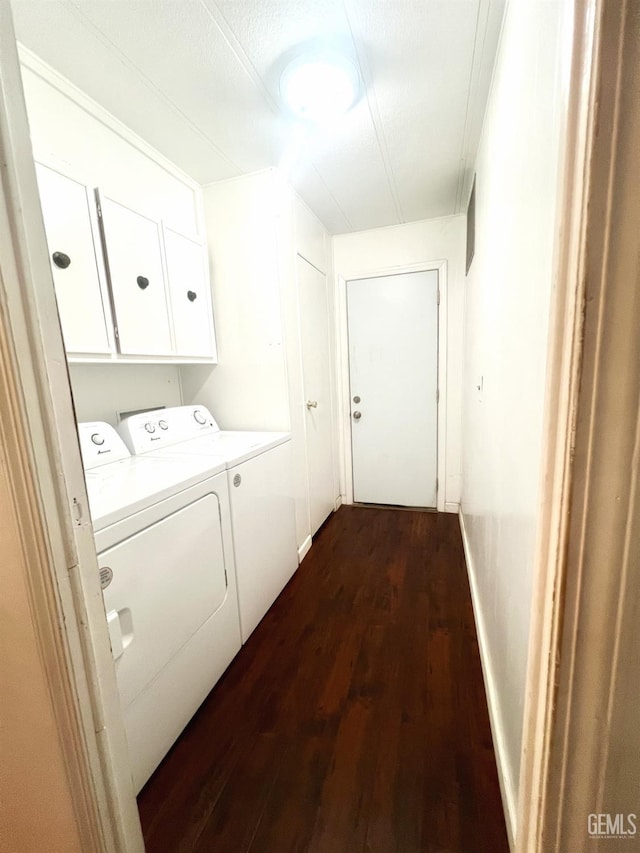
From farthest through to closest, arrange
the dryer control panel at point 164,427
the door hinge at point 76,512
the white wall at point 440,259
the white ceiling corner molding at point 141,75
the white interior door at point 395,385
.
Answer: the white interior door at point 395,385
the white wall at point 440,259
the dryer control panel at point 164,427
the white ceiling corner molding at point 141,75
the door hinge at point 76,512

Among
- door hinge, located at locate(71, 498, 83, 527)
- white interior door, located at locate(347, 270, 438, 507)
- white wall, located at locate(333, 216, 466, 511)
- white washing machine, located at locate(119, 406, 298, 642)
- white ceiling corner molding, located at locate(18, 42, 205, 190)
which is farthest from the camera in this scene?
white interior door, located at locate(347, 270, 438, 507)

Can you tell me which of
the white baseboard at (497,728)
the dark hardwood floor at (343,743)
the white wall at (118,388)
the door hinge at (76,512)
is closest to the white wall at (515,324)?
the white baseboard at (497,728)

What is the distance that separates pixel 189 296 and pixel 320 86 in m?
1.10

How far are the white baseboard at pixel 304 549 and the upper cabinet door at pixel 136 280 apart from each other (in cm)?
148

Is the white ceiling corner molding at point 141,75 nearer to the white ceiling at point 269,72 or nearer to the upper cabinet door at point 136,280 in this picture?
the white ceiling at point 269,72

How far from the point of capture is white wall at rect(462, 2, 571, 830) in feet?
2.25

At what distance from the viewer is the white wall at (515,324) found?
27.0 inches

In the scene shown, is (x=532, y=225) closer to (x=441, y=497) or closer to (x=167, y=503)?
(x=167, y=503)

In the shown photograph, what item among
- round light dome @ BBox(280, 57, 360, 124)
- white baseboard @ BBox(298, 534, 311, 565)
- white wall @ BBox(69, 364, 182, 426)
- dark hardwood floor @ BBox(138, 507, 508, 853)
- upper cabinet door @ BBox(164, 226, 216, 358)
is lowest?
dark hardwood floor @ BBox(138, 507, 508, 853)

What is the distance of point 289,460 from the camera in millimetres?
2055

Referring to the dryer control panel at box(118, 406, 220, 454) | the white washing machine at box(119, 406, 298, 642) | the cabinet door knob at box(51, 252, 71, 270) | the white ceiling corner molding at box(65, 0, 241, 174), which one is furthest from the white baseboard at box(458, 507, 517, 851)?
the white ceiling corner molding at box(65, 0, 241, 174)

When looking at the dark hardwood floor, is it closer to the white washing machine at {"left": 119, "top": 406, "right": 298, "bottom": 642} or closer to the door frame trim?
the white washing machine at {"left": 119, "top": 406, "right": 298, "bottom": 642}

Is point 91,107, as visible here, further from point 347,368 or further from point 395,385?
point 395,385

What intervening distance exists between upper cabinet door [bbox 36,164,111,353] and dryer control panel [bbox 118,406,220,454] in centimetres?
42
